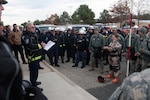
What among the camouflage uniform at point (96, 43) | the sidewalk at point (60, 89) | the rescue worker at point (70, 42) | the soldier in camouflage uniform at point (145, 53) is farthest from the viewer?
the rescue worker at point (70, 42)

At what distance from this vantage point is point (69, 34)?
12031 mm

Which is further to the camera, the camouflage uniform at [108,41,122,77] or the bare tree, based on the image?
the bare tree

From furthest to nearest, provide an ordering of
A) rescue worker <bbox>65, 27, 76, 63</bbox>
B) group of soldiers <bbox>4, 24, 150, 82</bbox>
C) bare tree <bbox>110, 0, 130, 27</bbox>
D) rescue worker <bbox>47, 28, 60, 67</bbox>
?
bare tree <bbox>110, 0, 130, 27</bbox> → rescue worker <bbox>65, 27, 76, 63</bbox> → rescue worker <bbox>47, 28, 60, 67</bbox> → group of soldiers <bbox>4, 24, 150, 82</bbox>

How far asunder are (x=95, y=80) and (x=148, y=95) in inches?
252

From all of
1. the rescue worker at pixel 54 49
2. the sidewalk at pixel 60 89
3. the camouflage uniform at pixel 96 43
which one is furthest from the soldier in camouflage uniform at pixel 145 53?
the rescue worker at pixel 54 49

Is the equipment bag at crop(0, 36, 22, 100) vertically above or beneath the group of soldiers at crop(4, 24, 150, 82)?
above

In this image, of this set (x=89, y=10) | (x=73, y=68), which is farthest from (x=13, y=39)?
(x=89, y=10)

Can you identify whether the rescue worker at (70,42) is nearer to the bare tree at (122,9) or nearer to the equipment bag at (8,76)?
the equipment bag at (8,76)

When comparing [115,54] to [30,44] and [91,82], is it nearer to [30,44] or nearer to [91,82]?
[91,82]

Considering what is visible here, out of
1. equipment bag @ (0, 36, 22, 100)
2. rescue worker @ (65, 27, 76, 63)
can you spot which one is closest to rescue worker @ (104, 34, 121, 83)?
rescue worker @ (65, 27, 76, 63)

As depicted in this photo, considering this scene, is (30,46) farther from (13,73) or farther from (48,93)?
(13,73)

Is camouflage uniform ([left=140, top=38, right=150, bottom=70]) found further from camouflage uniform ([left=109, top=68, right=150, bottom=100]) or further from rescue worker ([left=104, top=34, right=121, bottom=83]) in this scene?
camouflage uniform ([left=109, top=68, right=150, bottom=100])

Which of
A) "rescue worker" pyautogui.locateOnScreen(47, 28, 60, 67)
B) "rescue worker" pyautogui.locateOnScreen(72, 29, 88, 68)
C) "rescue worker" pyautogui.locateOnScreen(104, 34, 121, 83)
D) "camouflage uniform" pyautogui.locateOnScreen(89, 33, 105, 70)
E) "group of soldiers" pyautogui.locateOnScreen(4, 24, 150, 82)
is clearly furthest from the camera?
"rescue worker" pyautogui.locateOnScreen(47, 28, 60, 67)

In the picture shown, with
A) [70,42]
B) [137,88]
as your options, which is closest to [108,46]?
[70,42]
